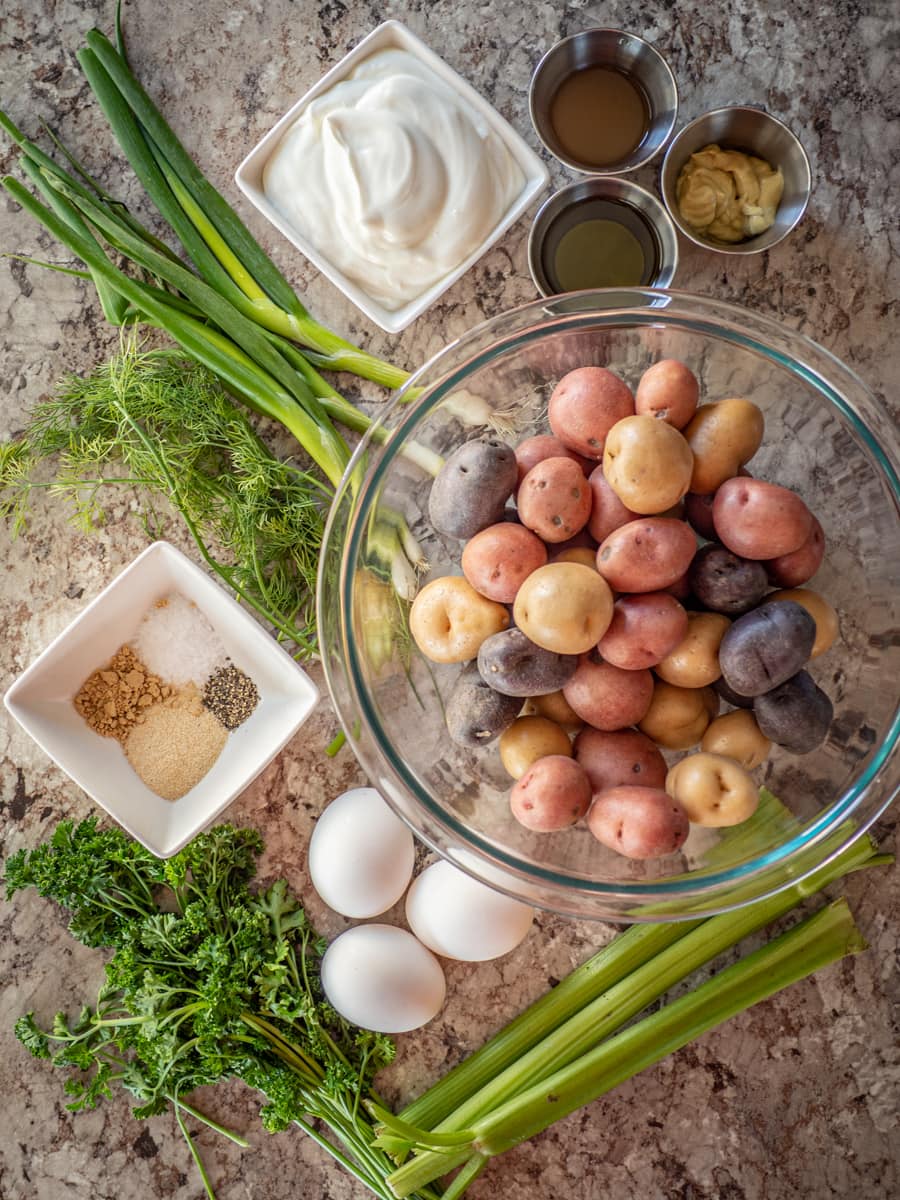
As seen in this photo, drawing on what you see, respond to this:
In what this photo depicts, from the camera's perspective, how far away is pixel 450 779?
99 cm

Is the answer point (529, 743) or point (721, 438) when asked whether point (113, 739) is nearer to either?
point (529, 743)

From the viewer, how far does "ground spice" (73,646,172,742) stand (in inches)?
48.8

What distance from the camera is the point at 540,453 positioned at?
0.92m

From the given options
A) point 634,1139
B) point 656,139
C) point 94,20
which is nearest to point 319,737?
point 634,1139

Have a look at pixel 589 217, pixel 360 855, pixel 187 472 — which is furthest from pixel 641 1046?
pixel 589 217

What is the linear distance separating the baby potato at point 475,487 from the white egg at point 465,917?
1.59ft

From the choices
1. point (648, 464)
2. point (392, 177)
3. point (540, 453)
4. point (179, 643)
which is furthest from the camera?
point (179, 643)

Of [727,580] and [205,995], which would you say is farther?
[205,995]

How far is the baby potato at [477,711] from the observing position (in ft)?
2.88

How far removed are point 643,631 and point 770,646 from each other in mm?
108

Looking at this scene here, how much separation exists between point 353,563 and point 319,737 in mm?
389

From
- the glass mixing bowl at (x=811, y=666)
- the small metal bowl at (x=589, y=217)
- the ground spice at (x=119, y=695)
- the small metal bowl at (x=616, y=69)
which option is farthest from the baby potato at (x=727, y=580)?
the ground spice at (x=119, y=695)

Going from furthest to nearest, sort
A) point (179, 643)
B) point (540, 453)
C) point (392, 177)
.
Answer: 1. point (179, 643)
2. point (392, 177)
3. point (540, 453)

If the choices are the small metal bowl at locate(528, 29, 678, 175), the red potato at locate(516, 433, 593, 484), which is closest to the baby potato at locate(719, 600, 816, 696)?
the red potato at locate(516, 433, 593, 484)
